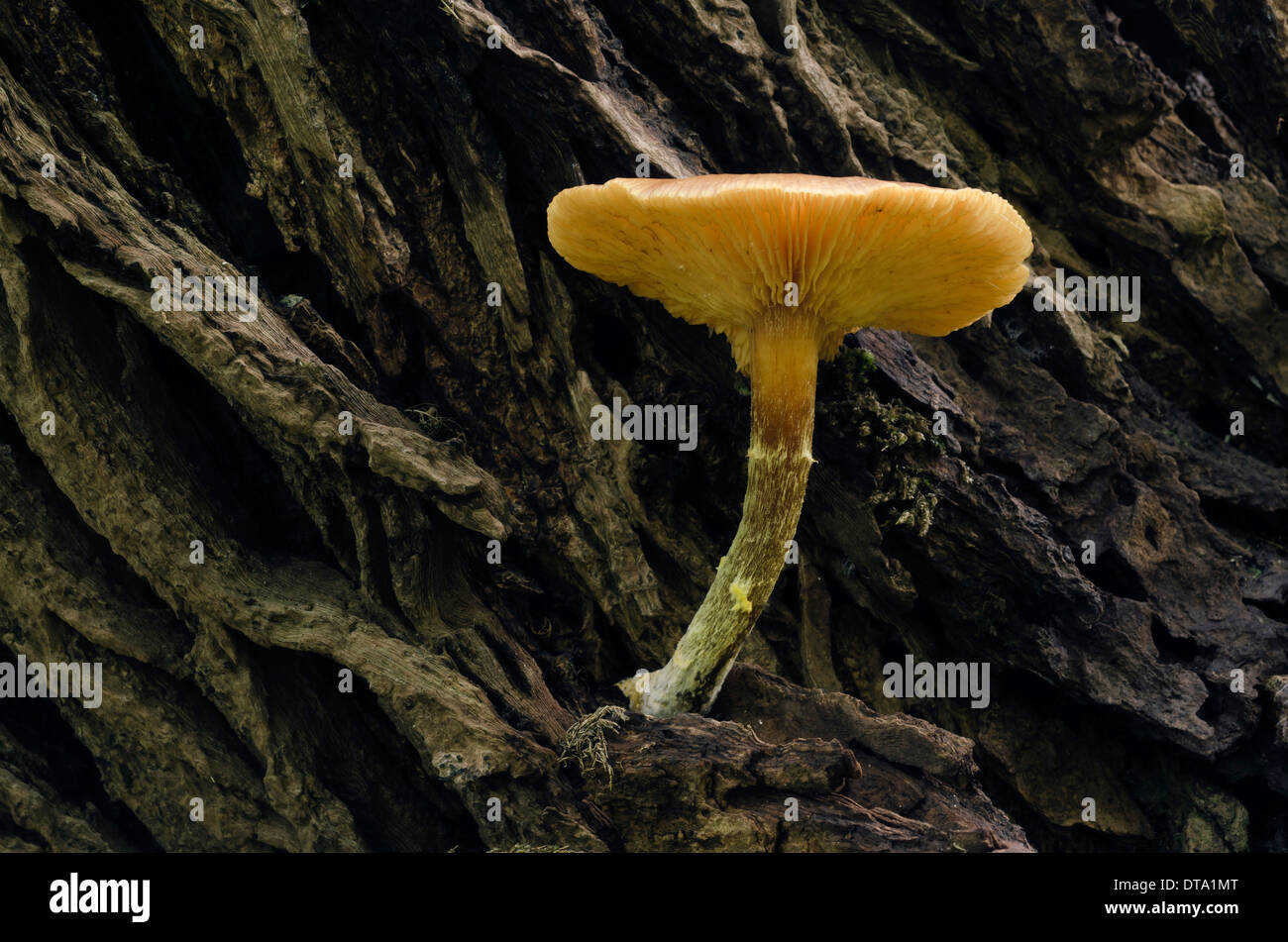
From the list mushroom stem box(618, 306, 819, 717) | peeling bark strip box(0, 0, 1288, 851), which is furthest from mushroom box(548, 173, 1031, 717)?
peeling bark strip box(0, 0, 1288, 851)

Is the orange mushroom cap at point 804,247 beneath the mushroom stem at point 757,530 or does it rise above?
above

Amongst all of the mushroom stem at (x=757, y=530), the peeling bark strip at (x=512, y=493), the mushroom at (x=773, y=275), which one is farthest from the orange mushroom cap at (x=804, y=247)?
the peeling bark strip at (x=512, y=493)

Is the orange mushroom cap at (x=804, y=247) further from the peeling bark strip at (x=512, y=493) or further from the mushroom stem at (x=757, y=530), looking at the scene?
the peeling bark strip at (x=512, y=493)

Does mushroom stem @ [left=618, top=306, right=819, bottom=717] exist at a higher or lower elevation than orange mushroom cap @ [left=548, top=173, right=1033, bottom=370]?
lower

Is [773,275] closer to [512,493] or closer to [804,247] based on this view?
[804,247]

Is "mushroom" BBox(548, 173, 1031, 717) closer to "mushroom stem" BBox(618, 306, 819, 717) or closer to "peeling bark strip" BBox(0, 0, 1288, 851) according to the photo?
"mushroom stem" BBox(618, 306, 819, 717)

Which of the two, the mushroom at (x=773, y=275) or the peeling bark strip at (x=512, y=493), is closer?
the mushroom at (x=773, y=275)
